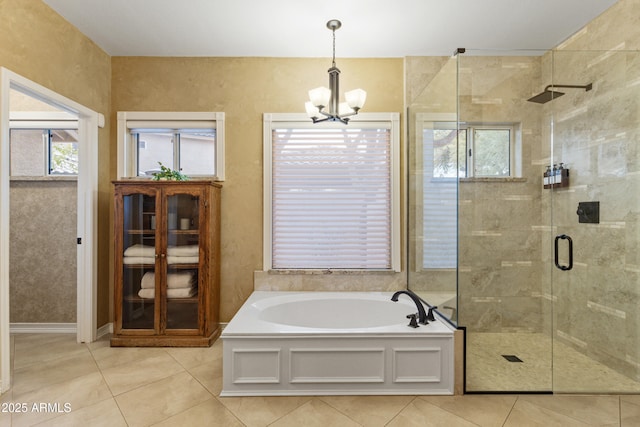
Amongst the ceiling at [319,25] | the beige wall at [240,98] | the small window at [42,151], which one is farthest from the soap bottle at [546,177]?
the small window at [42,151]

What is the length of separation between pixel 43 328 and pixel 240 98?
9.61 feet

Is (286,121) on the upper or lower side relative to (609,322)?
upper

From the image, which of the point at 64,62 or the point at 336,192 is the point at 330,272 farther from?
the point at 64,62

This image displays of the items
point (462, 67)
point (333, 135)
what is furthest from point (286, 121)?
point (462, 67)

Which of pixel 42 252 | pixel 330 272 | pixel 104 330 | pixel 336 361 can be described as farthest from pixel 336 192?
pixel 42 252

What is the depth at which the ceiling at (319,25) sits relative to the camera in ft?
7.15

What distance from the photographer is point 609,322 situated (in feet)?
6.82

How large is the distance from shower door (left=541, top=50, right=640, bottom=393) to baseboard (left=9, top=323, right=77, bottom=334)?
406 centimetres

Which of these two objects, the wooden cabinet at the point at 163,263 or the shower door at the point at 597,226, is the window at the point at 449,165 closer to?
the shower door at the point at 597,226

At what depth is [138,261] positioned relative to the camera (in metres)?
2.60

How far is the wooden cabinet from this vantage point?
2555mm

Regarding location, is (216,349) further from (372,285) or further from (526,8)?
(526,8)

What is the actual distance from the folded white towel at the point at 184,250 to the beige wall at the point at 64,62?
78 cm

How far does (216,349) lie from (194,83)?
8.06 ft
